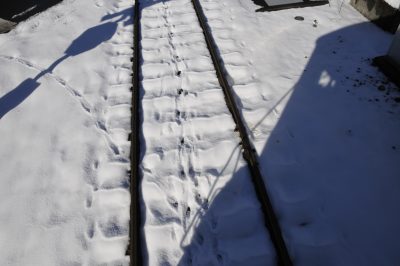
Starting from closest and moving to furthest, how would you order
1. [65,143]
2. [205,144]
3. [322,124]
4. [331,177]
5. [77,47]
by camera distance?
[331,177] < [205,144] < [322,124] < [65,143] < [77,47]

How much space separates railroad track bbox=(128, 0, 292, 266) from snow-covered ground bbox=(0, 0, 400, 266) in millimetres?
115

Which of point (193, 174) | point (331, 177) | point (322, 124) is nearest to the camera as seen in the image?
point (331, 177)

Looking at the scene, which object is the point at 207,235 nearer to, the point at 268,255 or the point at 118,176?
the point at 268,255

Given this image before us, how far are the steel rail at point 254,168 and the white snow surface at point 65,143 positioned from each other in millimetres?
1741

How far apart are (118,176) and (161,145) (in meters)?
0.81

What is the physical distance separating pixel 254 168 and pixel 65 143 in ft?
10.3

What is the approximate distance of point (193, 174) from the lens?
174 inches

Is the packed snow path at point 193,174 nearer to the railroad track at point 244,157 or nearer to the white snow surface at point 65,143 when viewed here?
the railroad track at point 244,157

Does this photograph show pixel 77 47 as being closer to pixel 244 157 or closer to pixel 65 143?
pixel 65 143

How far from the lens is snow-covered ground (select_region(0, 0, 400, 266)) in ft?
12.3

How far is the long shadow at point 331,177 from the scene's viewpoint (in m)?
3.53

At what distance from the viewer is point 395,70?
536 cm

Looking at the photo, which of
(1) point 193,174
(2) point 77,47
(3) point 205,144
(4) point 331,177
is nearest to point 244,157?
(3) point 205,144

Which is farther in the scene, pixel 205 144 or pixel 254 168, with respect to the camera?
pixel 205 144
